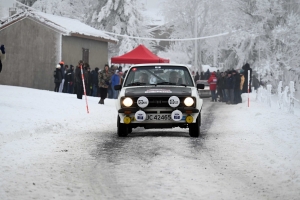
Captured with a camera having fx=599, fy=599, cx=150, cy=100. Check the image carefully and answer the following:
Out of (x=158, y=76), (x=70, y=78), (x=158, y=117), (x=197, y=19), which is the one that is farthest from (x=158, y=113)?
(x=197, y=19)

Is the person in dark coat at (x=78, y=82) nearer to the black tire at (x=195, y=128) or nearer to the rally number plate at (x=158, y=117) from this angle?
the black tire at (x=195, y=128)

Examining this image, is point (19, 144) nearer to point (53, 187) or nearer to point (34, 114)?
point (53, 187)

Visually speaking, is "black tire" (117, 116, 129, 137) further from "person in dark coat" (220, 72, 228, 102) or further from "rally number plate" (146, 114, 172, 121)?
"person in dark coat" (220, 72, 228, 102)

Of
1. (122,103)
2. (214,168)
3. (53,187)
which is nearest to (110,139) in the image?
(122,103)

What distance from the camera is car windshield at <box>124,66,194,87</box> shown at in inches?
548

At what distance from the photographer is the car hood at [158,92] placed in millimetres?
12820

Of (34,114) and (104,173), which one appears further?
(34,114)

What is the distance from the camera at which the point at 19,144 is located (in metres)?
11.7

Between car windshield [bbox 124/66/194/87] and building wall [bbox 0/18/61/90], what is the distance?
2052 cm

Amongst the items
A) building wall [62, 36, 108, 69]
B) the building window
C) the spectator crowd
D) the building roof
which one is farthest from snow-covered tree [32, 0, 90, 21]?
the spectator crowd

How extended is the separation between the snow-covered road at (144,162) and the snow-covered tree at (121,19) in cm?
4043

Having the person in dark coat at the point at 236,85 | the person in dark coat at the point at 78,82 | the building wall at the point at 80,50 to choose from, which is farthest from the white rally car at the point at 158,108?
the building wall at the point at 80,50

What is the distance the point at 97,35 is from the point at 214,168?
29.2 m

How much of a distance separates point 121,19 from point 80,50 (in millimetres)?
21602
